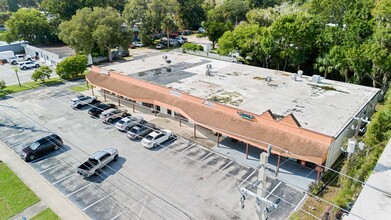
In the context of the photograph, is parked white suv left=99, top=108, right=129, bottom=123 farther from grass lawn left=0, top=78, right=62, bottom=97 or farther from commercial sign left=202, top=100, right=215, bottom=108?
grass lawn left=0, top=78, right=62, bottom=97

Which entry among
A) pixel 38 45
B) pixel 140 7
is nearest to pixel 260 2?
pixel 140 7

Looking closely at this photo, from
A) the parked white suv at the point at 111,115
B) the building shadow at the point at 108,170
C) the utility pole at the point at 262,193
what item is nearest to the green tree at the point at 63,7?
the parked white suv at the point at 111,115

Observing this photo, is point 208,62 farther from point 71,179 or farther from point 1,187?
point 1,187

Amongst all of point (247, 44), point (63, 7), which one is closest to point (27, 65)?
point (63, 7)

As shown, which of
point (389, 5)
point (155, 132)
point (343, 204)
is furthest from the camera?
point (389, 5)

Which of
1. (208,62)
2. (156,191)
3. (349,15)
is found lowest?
(156,191)

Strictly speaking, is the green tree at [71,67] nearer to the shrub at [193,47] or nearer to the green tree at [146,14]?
the shrub at [193,47]
